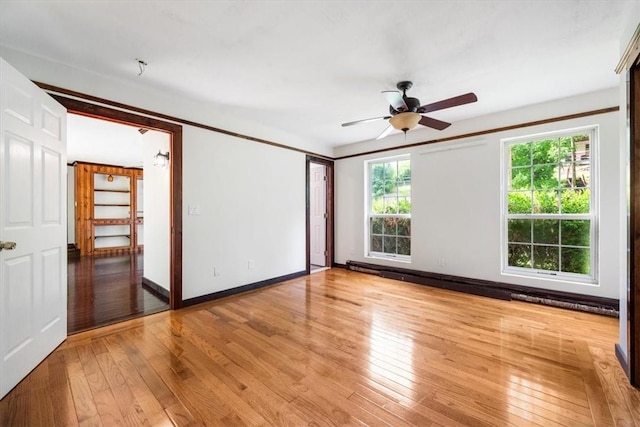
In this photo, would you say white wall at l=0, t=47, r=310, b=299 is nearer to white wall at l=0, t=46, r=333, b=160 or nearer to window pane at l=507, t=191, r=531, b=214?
white wall at l=0, t=46, r=333, b=160

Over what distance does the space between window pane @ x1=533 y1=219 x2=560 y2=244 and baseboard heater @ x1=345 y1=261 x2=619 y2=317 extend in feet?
2.08

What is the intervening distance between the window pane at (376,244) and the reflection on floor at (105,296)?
3469mm

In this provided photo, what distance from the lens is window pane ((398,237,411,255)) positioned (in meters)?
4.70

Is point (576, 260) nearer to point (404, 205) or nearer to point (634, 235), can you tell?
point (634, 235)

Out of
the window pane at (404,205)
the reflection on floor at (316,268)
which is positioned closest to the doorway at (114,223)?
the reflection on floor at (316,268)

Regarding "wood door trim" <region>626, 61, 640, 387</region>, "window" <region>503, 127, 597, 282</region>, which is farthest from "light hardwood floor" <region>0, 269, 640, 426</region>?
"window" <region>503, 127, 597, 282</region>

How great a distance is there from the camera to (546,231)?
11.3ft

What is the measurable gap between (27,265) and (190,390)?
1472 mm

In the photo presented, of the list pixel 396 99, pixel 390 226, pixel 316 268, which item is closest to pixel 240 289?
pixel 316 268

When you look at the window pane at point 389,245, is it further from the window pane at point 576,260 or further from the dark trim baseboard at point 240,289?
the window pane at point 576,260

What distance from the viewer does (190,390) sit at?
172 cm

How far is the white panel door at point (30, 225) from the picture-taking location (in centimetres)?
172

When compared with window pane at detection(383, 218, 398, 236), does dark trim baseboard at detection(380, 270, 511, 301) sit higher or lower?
lower

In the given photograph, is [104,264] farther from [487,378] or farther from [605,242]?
[605,242]
